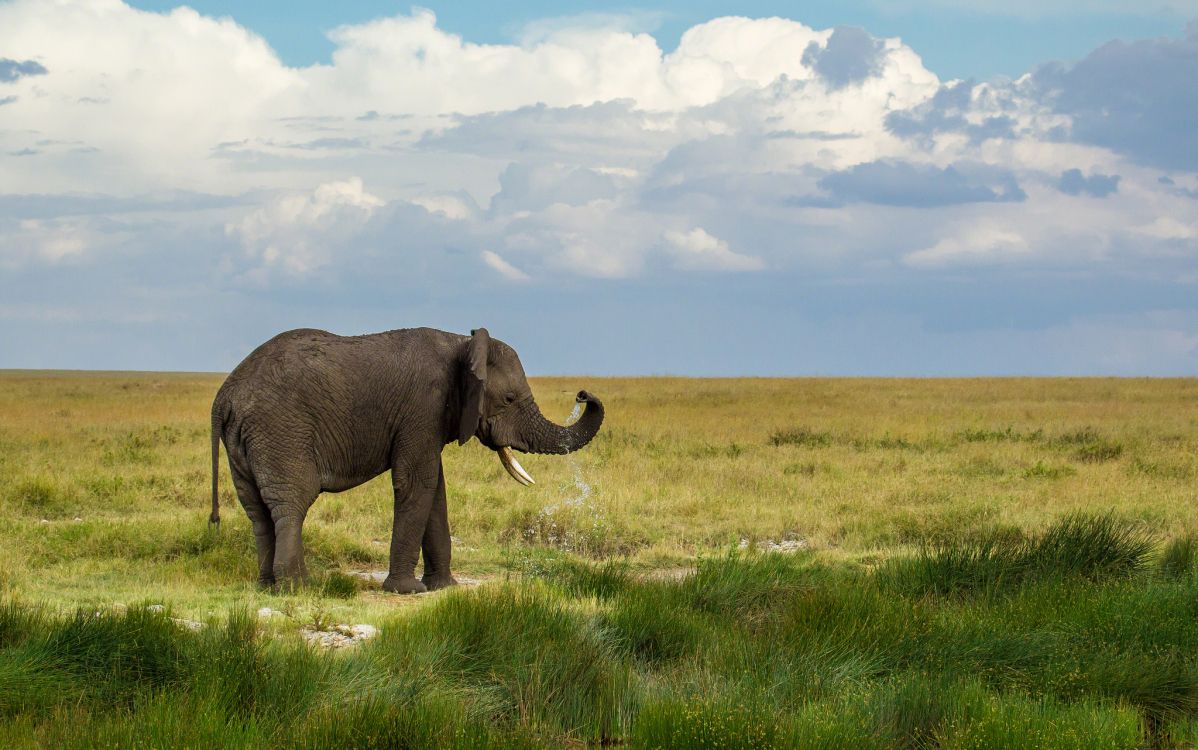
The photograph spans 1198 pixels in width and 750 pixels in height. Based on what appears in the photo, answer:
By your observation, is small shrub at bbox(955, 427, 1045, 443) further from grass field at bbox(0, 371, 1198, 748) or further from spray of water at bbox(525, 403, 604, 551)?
spray of water at bbox(525, 403, 604, 551)

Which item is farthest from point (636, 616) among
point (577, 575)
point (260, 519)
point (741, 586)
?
point (260, 519)

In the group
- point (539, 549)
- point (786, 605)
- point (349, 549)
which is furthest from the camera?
point (539, 549)

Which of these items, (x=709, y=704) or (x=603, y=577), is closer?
(x=709, y=704)

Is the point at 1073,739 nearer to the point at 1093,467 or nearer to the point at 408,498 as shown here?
the point at 408,498

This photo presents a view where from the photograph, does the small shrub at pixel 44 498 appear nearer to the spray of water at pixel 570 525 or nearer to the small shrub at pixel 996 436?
the spray of water at pixel 570 525

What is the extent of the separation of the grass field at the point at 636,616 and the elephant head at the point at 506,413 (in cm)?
126

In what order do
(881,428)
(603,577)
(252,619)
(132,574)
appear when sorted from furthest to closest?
(881,428) < (132,574) < (603,577) < (252,619)

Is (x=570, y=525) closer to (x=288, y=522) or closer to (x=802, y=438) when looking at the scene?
(x=288, y=522)

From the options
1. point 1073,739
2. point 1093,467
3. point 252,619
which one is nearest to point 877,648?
point 1073,739

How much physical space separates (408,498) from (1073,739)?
6.25 meters

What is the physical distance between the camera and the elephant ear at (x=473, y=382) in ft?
35.6

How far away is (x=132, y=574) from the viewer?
11898 mm

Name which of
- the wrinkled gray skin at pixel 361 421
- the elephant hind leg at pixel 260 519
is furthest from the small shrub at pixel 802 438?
the elephant hind leg at pixel 260 519

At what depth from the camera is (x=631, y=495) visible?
682 inches
